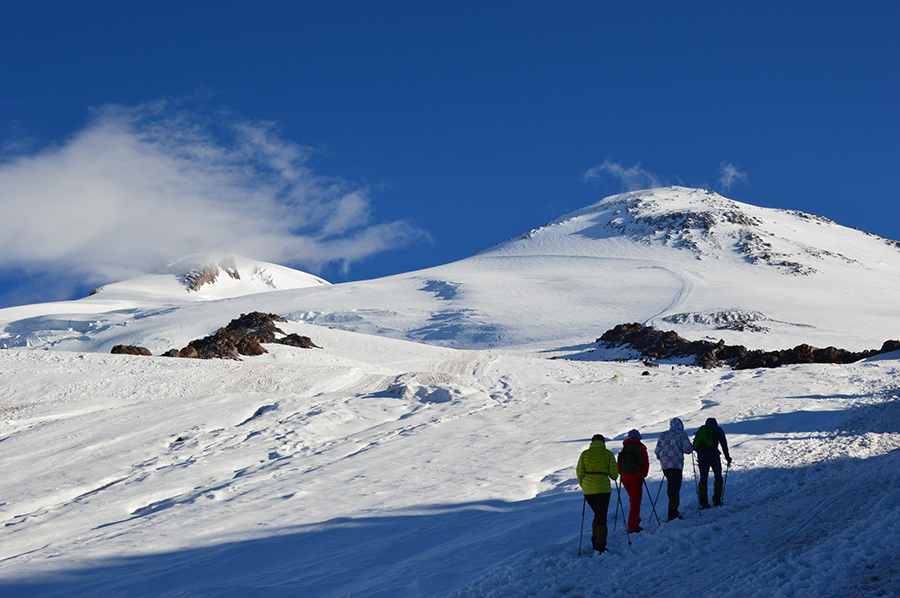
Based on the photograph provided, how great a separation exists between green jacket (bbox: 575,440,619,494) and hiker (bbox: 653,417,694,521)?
4.20 ft

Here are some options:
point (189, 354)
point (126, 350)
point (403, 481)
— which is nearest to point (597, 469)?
point (403, 481)

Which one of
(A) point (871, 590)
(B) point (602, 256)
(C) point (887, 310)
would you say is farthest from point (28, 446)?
(B) point (602, 256)

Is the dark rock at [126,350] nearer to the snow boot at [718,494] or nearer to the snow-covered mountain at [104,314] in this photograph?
the snow-covered mountain at [104,314]

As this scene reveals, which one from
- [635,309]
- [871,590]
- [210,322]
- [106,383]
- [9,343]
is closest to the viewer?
[871,590]

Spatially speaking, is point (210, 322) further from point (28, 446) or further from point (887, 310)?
point (887, 310)

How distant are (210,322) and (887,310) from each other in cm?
5127

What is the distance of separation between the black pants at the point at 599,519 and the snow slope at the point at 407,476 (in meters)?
0.20

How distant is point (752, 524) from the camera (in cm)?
745

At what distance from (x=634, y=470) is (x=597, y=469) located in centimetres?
75

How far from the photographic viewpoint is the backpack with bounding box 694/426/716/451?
855cm

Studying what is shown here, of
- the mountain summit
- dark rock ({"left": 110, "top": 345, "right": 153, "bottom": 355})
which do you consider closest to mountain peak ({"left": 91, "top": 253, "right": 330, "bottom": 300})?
the mountain summit

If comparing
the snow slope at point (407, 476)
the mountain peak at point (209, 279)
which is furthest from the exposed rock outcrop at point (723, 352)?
the mountain peak at point (209, 279)

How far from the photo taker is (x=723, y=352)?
3158 centimetres

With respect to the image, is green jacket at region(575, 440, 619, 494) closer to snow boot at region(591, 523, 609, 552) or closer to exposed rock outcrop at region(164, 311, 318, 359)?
snow boot at region(591, 523, 609, 552)
